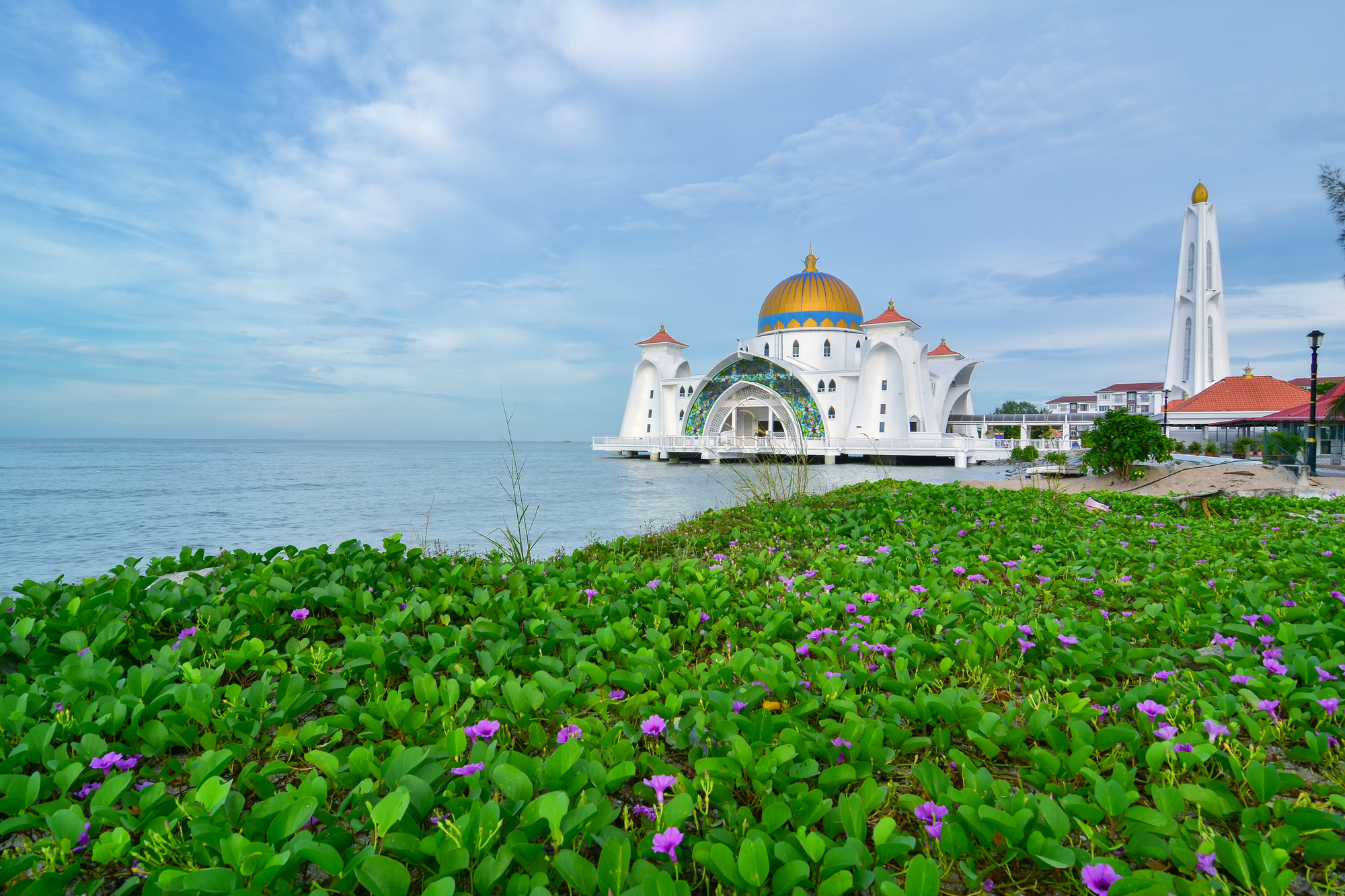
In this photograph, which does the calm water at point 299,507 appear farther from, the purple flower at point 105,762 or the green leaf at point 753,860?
the green leaf at point 753,860

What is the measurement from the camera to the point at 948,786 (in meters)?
1.19

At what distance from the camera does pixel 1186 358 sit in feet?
112

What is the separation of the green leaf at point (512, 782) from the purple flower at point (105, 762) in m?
0.86

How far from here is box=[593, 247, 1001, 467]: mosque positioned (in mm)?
29141

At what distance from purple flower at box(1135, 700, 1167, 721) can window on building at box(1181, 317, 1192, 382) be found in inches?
1666

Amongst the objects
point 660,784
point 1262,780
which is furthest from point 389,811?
point 1262,780

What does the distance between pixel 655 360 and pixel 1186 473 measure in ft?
90.0

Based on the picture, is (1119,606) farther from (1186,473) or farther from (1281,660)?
(1186,473)

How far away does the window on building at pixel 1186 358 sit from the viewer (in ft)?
111

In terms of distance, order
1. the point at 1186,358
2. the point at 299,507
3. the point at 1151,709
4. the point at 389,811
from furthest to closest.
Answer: the point at 1186,358 → the point at 299,507 → the point at 1151,709 → the point at 389,811

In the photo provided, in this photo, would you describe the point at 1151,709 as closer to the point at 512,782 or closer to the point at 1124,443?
the point at 512,782

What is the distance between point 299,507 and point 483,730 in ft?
51.1

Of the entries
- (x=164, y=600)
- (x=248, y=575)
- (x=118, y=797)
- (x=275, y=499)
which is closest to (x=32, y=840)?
(x=118, y=797)

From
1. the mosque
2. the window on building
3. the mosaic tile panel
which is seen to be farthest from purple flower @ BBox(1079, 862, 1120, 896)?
the window on building
